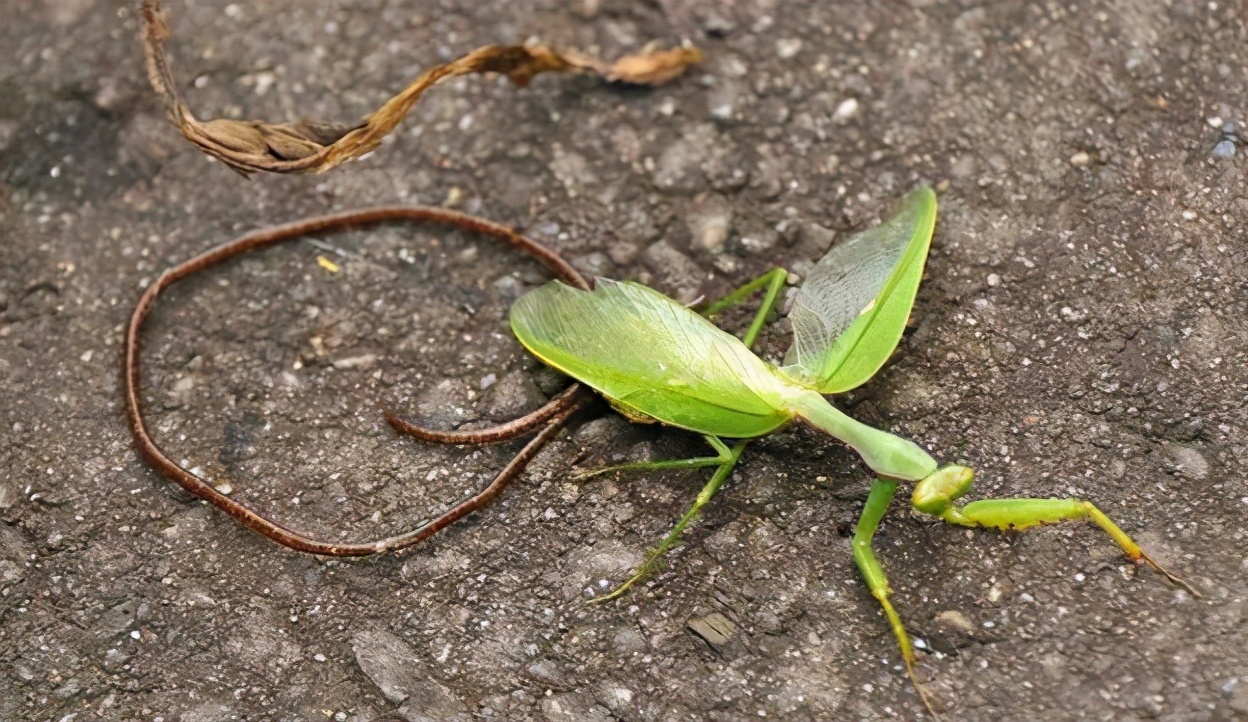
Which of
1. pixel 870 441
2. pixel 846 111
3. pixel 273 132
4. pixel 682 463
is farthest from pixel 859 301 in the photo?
pixel 273 132

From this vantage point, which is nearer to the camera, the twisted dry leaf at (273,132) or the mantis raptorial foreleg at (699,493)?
the mantis raptorial foreleg at (699,493)

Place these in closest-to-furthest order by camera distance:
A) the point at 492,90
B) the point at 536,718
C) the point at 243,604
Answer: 1. the point at 536,718
2. the point at 243,604
3. the point at 492,90

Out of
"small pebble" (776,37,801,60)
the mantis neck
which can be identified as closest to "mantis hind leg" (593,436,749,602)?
the mantis neck

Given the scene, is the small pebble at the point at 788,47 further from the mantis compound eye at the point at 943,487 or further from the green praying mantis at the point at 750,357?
the mantis compound eye at the point at 943,487

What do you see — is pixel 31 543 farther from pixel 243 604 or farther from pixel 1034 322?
pixel 1034 322

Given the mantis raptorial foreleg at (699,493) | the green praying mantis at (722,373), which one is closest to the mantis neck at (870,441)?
the green praying mantis at (722,373)

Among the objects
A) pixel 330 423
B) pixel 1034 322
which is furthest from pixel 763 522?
pixel 330 423

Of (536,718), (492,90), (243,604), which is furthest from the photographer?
(492,90)
